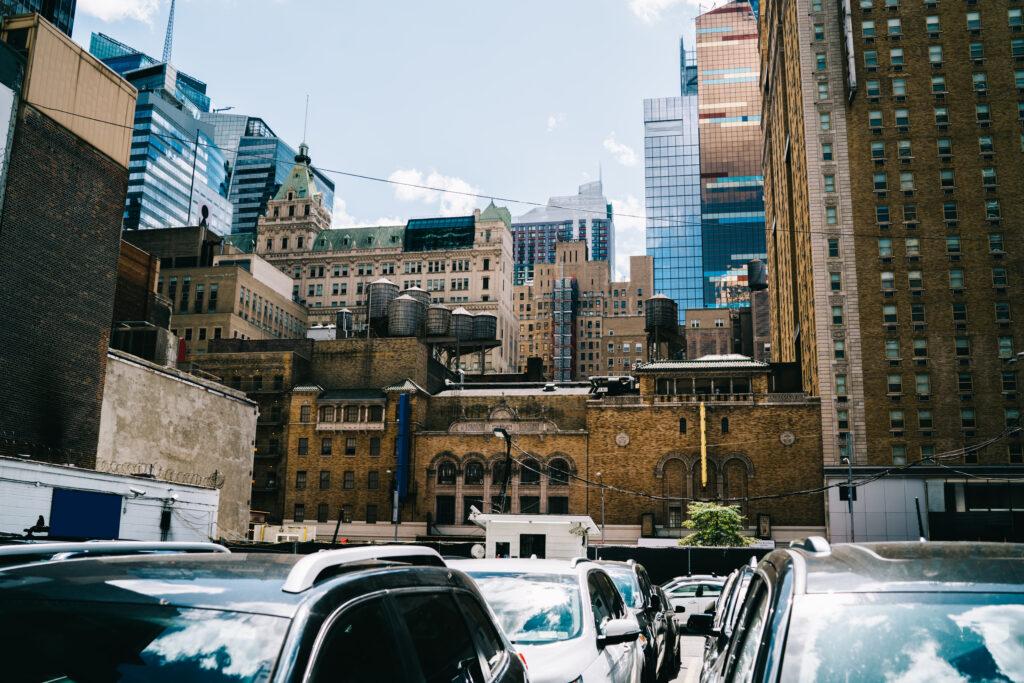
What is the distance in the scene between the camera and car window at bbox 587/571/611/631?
8.72 metres

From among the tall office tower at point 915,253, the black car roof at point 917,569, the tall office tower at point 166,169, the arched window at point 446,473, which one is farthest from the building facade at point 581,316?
the black car roof at point 917,569

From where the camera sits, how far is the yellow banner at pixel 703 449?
63938mm

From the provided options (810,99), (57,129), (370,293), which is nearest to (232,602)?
(57,129)

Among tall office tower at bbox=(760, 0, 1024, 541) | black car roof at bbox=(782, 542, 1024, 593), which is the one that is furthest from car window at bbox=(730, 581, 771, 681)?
tall office tower at bbox=(760, 0, 1024, 541)

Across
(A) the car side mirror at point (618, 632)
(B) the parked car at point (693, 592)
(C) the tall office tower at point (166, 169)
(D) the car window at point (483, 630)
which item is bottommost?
(B) the parked car at point (693, 592)

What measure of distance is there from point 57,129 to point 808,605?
39989 millimetres

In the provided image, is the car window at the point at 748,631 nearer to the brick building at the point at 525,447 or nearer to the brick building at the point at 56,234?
the brick building at the point at 56,234

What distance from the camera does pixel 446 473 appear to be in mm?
68875

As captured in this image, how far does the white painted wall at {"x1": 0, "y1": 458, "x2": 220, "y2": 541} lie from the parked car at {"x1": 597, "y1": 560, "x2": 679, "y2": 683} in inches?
844

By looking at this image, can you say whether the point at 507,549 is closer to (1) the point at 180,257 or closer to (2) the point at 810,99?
(2) the point at 810,99

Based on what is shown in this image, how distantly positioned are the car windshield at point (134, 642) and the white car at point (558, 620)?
4.05m

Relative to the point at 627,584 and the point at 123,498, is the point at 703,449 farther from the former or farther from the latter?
the point at 627,584

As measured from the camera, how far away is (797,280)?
7750 centimetres

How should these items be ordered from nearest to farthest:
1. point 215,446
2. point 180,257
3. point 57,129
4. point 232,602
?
point 232,602
point 57,129
point 215,446
point 180,257
